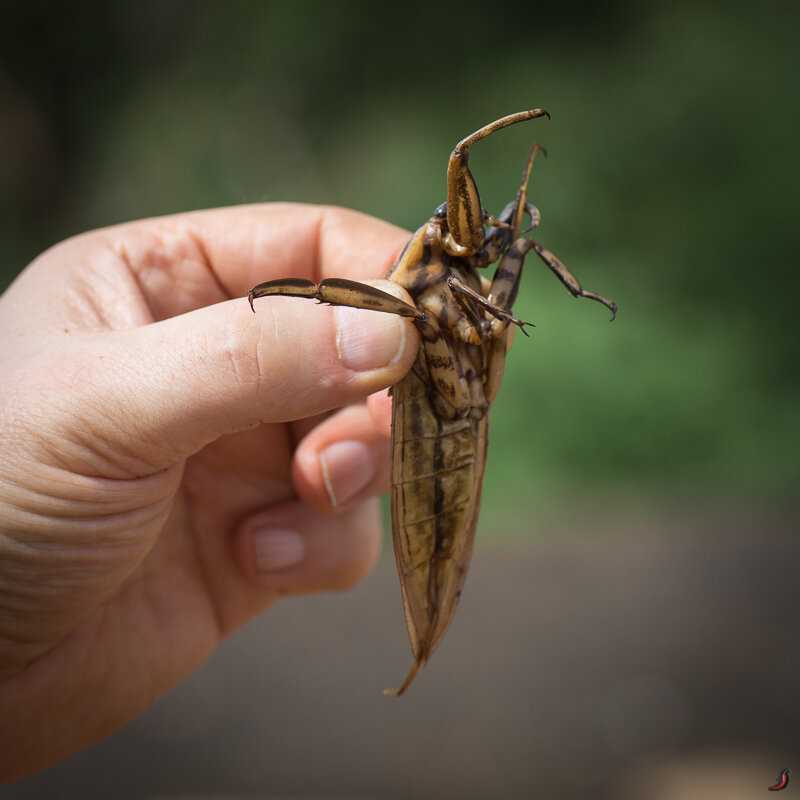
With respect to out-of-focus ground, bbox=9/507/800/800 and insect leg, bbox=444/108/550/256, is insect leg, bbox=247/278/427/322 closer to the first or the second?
insect leg, bbox=444/108/550/256

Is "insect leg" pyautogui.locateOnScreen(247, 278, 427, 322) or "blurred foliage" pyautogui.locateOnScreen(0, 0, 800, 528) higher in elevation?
"insect leg" pyautogui.locateOnScreen(247, 278, 427, 322)

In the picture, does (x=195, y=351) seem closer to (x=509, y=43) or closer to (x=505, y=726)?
(x=505, y=726)

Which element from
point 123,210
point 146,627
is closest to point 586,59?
point 123,210

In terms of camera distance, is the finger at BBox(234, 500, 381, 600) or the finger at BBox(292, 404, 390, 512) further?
the finger at BBox(234, 500, 381, 600)

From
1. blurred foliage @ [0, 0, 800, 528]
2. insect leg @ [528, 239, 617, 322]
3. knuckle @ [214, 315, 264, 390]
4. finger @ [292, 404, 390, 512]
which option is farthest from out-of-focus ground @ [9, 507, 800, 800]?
knuckle @ [214, 315, 264, 390]

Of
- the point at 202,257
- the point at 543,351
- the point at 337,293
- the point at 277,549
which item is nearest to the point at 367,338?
the point at 337,293

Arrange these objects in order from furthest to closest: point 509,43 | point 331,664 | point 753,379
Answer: point 509,43
point 753,379
point 331,664

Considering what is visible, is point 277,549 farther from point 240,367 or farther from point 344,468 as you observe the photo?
point 240,367

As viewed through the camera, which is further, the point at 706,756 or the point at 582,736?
the point at 582,736
